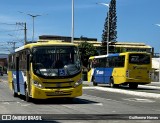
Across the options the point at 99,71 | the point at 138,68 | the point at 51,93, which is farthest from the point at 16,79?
the point at 99,71

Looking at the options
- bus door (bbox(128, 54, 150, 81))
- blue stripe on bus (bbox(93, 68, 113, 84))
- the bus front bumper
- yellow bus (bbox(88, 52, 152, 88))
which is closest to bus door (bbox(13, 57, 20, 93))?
the bus front bumper

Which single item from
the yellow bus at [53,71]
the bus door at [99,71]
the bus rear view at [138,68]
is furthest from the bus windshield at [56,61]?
the bus door at [99,71]

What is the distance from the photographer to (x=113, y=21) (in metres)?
98.6

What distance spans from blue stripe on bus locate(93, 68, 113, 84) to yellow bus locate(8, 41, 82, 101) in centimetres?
2104

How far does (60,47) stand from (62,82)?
1.86 m

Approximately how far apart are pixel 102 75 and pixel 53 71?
2466 cm

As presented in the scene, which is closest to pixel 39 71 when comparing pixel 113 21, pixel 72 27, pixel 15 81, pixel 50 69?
pixel 50 69

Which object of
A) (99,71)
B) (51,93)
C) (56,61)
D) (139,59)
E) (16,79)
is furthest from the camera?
(99,71)

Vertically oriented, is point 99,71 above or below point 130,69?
below

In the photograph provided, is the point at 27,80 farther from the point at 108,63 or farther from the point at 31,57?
the point at 108,63

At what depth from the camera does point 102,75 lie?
1860 inches

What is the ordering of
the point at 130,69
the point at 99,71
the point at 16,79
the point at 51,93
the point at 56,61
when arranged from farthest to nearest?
the point at 99,71 < the point at 130,69 < the point at 16,79 < the point at 56,61 < the point at 51,93

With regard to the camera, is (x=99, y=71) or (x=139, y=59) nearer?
(x=139, y=59)

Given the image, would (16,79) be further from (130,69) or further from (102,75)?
(102,75)
